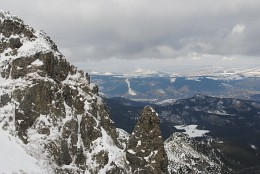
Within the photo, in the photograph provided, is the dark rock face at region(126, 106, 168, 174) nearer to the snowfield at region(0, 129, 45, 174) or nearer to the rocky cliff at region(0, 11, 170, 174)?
the rocky cliff at region(0, 11, 170, 174)

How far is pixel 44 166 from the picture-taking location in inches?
4060

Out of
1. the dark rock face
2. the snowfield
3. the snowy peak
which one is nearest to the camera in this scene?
the snowfield

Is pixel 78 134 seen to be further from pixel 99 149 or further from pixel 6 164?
pixel 6 164

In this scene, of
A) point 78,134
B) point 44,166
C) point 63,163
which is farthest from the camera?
point 78,134

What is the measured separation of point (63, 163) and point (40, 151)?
8.25 metres

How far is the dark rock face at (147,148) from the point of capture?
4461 inches

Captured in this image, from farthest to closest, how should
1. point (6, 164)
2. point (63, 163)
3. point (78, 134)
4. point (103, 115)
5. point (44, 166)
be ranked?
point (103, 115)
point (78, 134)
point (63, 163)
point (44, 166)
point (6, 164)

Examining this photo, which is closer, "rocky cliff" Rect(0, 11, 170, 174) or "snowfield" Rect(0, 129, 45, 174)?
"snowfield" Rect(0, 129, 45, 174)

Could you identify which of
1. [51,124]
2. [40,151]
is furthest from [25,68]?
[40,151]

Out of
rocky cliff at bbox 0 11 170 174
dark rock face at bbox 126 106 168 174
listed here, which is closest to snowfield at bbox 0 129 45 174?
rocky cliff at bbox 0 11 170 174

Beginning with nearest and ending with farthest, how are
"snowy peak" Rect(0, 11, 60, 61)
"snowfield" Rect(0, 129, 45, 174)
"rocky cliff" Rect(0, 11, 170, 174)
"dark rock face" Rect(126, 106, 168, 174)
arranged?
"snowfield" Rect(0, 129, 45, 174), "rocky cliff" Rect(0, 11, 170, 174), "dark rock face" Rect(126, 106, 168, 174), "snowy peak" Rect(0, 11, 60, 61)

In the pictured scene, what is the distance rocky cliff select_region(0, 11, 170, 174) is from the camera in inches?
4291

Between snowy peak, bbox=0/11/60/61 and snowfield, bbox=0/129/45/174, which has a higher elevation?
snowy peak, bbox=0/11/60/61

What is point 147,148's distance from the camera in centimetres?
11481
